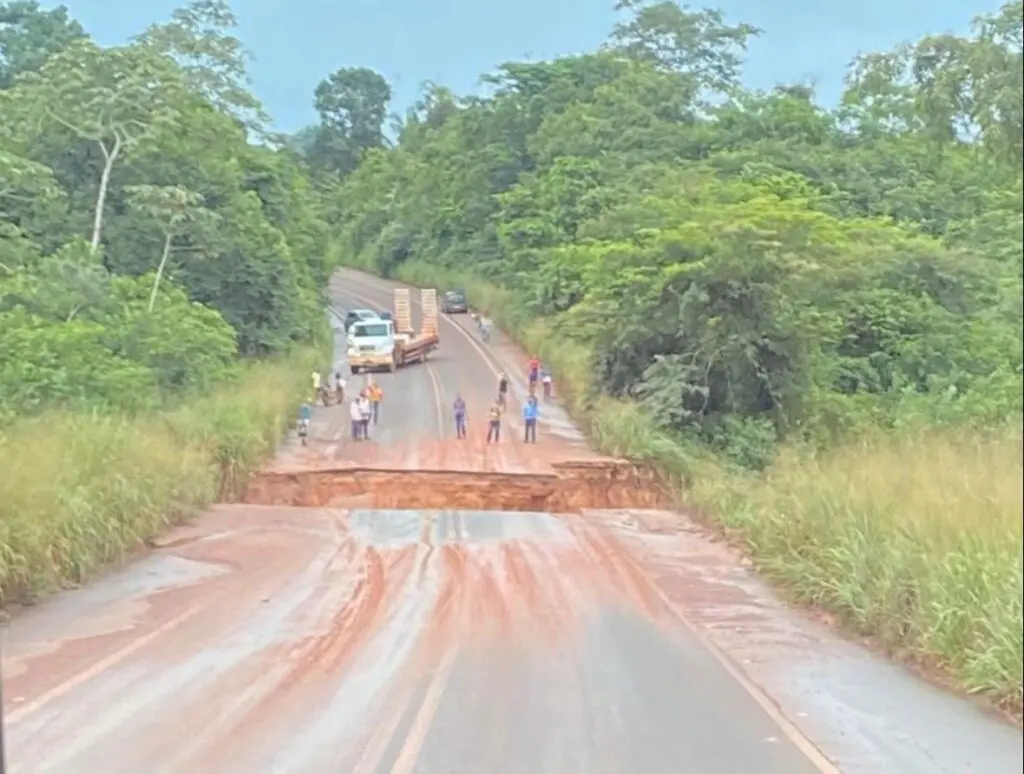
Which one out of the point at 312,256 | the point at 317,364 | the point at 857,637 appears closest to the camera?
the point at 857,637

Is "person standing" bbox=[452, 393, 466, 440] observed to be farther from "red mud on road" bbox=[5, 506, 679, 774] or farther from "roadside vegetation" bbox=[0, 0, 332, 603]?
"red mud on road" bbox=[5, 506, 679, 774]

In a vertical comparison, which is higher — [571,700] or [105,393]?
[105,393]

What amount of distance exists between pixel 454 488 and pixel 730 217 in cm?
1126

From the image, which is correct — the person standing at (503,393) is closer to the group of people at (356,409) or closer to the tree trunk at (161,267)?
the group of people at (356,409)

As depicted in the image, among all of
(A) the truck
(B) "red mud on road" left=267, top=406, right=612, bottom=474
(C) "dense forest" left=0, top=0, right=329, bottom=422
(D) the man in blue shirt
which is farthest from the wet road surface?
(A) the truck

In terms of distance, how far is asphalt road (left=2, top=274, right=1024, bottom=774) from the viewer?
20.7 feet

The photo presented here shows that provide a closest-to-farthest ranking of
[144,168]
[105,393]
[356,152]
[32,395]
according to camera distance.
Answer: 1. [32,395]
2. [105,393]
3. [356,152]
4. [144,168]

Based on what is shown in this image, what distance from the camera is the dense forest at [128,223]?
60.9ft

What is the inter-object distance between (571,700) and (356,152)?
16.0 m

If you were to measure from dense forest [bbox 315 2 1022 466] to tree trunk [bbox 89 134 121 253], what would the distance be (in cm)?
378

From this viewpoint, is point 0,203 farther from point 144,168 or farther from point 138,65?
point 144,168

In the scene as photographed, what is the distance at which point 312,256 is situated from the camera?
1485 inches

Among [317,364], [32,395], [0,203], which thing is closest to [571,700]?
[32,395]

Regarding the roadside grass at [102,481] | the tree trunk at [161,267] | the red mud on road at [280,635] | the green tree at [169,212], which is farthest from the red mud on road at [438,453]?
the red mud on road at [280,635]
